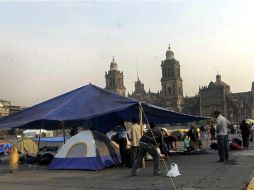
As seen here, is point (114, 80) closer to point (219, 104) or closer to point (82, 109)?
point (219, 104)

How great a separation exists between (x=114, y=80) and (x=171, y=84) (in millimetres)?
20499

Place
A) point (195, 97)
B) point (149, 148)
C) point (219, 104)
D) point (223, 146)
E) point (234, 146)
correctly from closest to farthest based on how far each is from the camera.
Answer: point (149, 148)
point (223, 146)
point (234, 146)
point (219, 104)
point (195, 97)

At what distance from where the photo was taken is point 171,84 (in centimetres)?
13962

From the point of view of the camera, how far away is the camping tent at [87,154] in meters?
14.5

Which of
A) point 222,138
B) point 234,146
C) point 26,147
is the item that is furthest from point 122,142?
point 26,147

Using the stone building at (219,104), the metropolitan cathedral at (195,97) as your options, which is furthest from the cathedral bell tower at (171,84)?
the stone building at (219,104)

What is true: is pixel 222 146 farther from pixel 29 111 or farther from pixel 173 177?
pixel 29 111

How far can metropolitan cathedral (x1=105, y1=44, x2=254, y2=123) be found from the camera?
5123 inches

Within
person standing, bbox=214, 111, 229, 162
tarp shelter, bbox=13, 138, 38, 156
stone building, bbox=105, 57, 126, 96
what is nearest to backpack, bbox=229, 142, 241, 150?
person standing, bbox=214, 111, 229, 162

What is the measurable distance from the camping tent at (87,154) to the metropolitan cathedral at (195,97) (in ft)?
377

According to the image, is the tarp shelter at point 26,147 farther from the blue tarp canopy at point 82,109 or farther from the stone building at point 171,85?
the stone building at point 171,85

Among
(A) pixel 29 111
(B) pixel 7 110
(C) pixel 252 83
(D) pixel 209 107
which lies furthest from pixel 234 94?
(A) pixel 29 111

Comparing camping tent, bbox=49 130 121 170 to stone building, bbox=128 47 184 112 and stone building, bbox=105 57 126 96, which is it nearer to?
stone building, bbox=128 47 184 112

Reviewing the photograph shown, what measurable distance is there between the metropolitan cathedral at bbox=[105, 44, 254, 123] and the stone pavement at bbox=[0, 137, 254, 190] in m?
117
